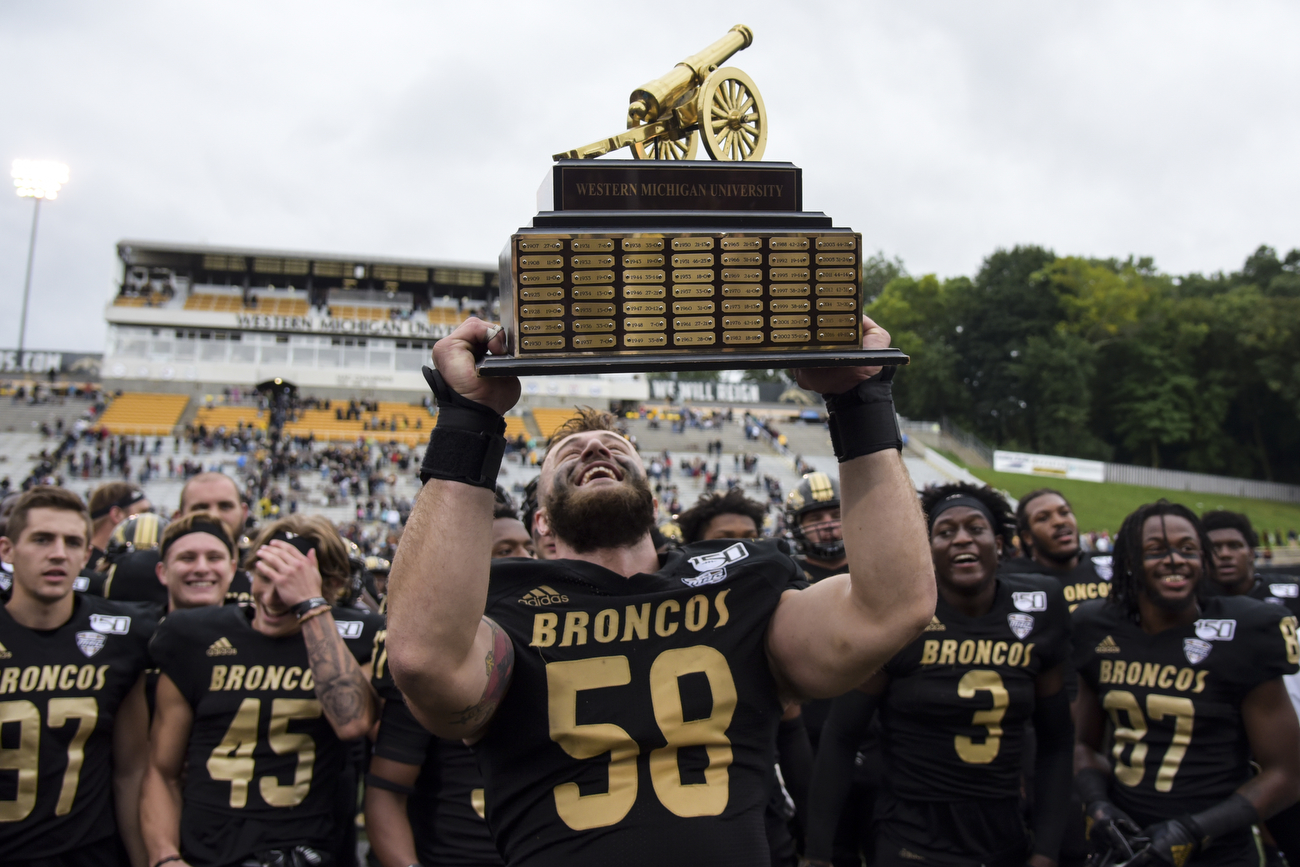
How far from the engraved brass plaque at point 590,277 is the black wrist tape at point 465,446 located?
0.40 meters

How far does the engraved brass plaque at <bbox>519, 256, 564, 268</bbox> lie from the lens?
2.20m

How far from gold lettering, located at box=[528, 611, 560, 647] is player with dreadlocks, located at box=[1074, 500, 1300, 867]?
2876 mm

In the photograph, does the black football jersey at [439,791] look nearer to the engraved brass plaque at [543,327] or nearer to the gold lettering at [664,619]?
the gold lettering at [664,619]

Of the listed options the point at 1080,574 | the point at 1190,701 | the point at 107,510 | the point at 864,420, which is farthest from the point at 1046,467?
the point at 864,420

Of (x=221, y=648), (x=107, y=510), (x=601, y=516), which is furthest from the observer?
(x=107, y=510)

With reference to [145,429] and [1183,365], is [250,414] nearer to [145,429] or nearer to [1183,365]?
[145,429]

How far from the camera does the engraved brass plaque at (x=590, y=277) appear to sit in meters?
2.21

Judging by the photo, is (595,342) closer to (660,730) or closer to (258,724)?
(660,730)

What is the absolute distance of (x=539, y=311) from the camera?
217 centimetres

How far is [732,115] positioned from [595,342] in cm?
144

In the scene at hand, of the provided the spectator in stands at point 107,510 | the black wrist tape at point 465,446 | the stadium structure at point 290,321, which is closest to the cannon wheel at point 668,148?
the black wrist tape at point 465,446

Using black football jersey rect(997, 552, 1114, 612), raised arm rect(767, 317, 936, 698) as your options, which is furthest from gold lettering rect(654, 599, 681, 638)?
black football jersey rect(997, 552, 1114, 612)

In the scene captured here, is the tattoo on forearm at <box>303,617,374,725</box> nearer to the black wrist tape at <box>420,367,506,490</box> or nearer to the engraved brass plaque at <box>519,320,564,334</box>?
the black wrist tape at <box>420,367,506,490</box>

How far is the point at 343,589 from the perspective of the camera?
4379 millimetres
